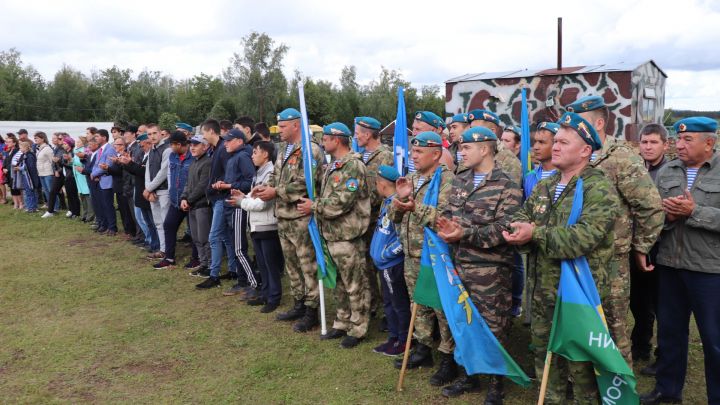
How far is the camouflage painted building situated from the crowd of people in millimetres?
4957

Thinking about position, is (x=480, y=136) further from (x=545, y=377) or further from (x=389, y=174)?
(x=545, y=377)

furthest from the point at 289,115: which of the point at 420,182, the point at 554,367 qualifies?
the point at 554,367

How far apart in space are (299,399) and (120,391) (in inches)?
66.5

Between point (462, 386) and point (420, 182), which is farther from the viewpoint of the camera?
point (420, 182)

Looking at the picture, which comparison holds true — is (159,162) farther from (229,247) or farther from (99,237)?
(99,237)

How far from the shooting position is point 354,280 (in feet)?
18.0

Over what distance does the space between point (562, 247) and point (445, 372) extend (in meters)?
1.87

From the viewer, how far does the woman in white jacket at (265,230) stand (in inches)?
249

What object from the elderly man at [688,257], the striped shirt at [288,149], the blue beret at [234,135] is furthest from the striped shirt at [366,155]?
the elderly man at [688,257]

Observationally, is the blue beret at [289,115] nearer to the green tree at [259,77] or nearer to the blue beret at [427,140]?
the blue beret at [427,140]

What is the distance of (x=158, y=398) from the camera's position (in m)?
4.61

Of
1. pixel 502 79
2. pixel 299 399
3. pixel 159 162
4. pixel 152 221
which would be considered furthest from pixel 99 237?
pixel 502 79

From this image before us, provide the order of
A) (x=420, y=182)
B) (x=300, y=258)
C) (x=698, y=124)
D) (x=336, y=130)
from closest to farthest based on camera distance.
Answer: (x=698, y=124) → (x=420, y=182) → (x=336, y=130) → (x=300, y=258)

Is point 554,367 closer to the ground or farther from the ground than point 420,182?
closer to the ground
